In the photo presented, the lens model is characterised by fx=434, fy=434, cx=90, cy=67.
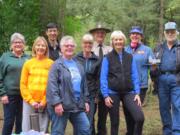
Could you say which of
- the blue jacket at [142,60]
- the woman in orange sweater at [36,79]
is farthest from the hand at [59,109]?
the blue jacket at [142,60]

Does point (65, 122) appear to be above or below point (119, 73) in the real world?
below

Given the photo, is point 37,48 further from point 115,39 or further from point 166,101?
point 166,101

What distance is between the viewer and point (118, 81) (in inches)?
270

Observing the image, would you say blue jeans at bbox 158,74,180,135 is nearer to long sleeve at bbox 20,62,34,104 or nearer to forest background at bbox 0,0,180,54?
long sleeve at bbox 20,62,34,104

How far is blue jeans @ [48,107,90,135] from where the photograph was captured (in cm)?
612

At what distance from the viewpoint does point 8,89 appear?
22.8ft

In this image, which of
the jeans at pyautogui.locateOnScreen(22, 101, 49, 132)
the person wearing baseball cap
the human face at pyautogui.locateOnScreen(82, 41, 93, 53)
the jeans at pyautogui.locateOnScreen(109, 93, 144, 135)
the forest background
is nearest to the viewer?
the jeans at pyautogui.locateOnScreen(22, 101, 49, 132)

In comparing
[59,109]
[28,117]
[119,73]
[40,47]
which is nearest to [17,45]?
[40,47]

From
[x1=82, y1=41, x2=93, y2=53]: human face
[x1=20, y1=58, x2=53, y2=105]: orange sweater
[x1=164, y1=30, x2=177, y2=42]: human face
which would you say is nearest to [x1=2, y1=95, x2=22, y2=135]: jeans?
[x1=20, y1=58, x2=53, y2=105]: orange sweater

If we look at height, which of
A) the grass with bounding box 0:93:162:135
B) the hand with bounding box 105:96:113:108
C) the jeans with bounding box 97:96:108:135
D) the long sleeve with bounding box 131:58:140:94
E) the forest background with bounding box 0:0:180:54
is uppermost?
the forest background with bounding box 0:0:180:54

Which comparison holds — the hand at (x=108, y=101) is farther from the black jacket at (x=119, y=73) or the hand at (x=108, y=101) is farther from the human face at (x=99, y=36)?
the human face at (x=99, y=36)

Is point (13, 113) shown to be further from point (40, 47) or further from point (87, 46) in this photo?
point (87, 46)

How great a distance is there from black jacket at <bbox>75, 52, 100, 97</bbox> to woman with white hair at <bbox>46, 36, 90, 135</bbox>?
908mm

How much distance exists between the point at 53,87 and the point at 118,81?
1291 millimetres
